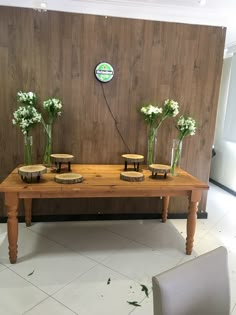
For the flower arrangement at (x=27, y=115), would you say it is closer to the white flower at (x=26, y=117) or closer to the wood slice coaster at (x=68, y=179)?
the white flower at (x=26, y=117)

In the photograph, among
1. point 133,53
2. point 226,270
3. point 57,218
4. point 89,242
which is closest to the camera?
point 226,270

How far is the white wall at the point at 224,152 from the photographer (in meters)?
4.33

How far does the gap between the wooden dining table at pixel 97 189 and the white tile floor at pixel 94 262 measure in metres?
0.24

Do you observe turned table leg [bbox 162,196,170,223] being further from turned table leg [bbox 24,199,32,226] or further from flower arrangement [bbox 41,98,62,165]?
turned table leg [bbox 24,199,32,226]

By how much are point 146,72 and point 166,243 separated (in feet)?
6.00

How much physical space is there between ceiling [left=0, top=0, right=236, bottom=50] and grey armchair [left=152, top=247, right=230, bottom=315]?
313 cm

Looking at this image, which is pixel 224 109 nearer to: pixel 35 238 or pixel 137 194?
pixel 137 194

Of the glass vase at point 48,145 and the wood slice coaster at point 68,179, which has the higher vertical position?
the glass vase at point 48,145

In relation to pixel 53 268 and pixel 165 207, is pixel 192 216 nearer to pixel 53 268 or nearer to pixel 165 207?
pixel 165 207

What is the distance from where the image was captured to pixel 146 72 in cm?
293

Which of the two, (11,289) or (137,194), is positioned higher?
(137,194)

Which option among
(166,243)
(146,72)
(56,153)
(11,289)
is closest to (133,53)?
Answer: (146,72)

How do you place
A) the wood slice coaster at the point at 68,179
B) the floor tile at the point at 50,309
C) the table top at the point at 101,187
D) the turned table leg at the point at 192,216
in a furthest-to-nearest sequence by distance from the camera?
1. the turned table leg at the point at 192,216
2. the wood slice coaster at the point at 68,179
3. the table top at the point at 101,187
4. the floor tile at the point at 50,309

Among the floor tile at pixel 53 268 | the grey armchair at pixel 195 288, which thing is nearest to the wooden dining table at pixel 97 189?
the floor tile at pixel 53 268
